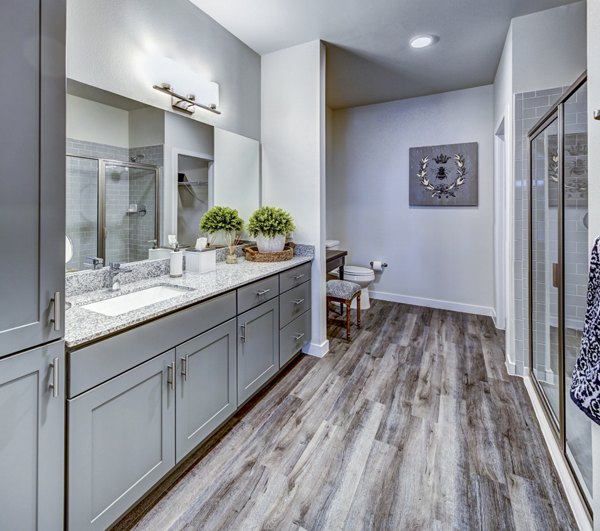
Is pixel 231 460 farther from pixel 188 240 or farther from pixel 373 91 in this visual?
pixel 373 91

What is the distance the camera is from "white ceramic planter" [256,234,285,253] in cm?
264

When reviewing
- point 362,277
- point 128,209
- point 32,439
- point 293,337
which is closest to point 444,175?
point 362,277

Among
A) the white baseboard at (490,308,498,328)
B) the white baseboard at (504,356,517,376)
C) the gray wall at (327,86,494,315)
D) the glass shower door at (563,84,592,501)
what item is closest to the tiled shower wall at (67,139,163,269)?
the glass shower door at (563,84,592,501)

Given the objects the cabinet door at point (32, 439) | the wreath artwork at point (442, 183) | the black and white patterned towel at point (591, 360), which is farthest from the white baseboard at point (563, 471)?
the wreath artwork at point (442, 183)

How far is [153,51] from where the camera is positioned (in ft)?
6.63

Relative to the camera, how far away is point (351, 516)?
4.49 ft

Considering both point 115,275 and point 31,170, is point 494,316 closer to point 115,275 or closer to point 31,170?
point 115,275

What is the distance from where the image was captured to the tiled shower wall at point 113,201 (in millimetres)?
1681

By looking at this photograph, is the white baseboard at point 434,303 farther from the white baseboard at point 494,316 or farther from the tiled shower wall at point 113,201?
the tiled shower wall at point 113,201

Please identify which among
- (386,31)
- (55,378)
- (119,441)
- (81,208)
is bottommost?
(119,441)

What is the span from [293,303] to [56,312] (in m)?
1.66

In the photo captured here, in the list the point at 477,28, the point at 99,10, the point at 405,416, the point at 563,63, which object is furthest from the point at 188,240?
the point at 563,63

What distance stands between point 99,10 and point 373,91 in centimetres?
292

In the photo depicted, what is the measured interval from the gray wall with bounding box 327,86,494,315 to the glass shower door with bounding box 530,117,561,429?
5.38 feet
